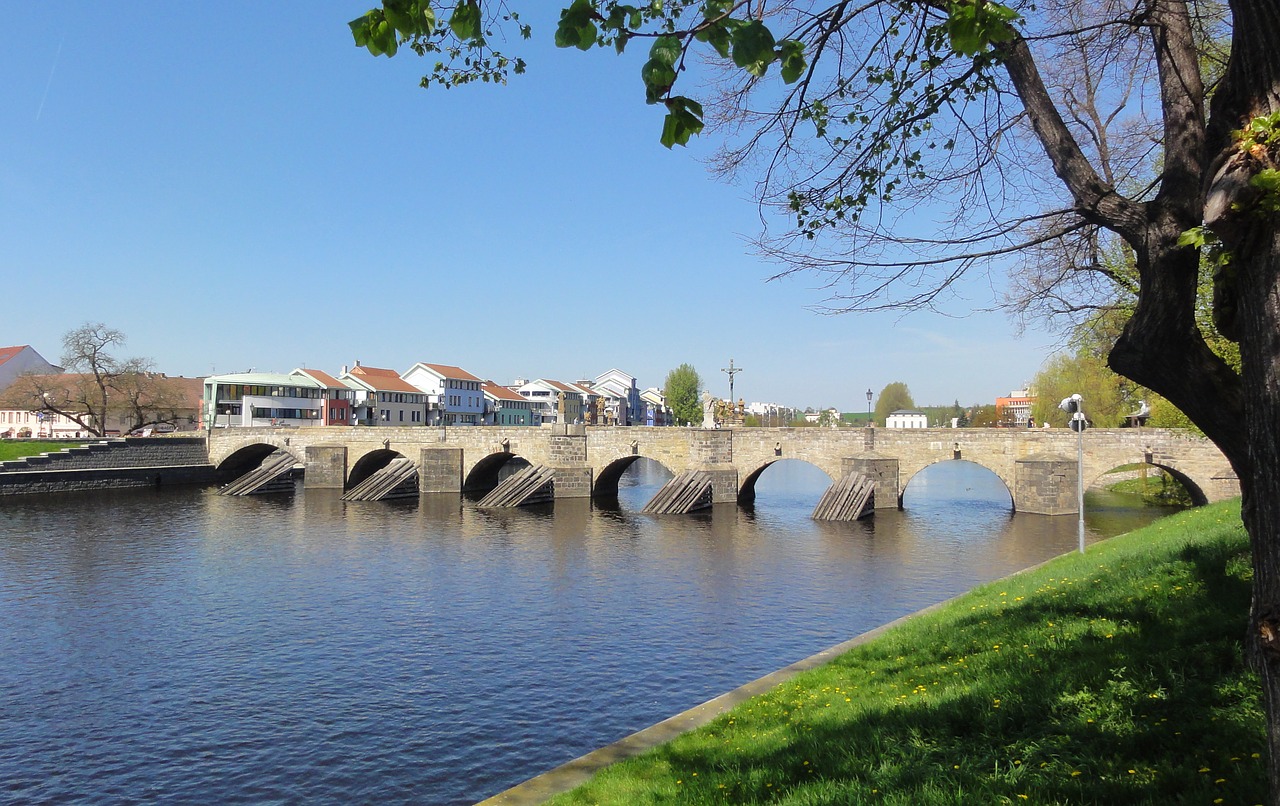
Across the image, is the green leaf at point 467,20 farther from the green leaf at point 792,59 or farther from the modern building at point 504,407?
the modern building at point 504,407

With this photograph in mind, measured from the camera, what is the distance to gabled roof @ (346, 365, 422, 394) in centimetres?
8894

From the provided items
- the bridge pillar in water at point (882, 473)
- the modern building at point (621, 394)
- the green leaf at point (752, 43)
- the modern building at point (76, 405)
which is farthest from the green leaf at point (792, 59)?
the modern building at point (621, 394)

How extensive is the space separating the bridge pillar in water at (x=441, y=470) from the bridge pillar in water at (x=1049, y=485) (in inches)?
1242

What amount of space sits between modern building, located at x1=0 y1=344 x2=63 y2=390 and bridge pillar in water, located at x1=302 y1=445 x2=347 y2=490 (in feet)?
162

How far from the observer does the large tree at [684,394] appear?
118 meters

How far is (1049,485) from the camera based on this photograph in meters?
37.0

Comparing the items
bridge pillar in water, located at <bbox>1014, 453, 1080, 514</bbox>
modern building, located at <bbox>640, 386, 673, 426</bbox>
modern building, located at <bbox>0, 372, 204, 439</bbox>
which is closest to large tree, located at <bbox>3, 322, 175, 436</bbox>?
modern building, located at <bbox>0, 372, 204, 439</bbox>

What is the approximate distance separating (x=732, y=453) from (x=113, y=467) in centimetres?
4010

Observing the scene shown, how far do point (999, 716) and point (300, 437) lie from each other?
57647 mm

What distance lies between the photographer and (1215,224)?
152 inches

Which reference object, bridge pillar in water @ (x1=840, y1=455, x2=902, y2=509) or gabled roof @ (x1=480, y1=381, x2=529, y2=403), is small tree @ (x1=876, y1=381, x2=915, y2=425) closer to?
gabled roof @ (x1=480, y1=381, x2=529, y2=403)

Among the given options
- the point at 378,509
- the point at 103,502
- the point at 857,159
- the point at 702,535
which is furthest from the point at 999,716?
the point at 103,502

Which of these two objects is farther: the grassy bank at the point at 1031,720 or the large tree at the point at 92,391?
the large tree at the point at 92,391

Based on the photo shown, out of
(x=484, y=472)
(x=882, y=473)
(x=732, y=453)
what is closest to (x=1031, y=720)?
(x=882, y=473)
